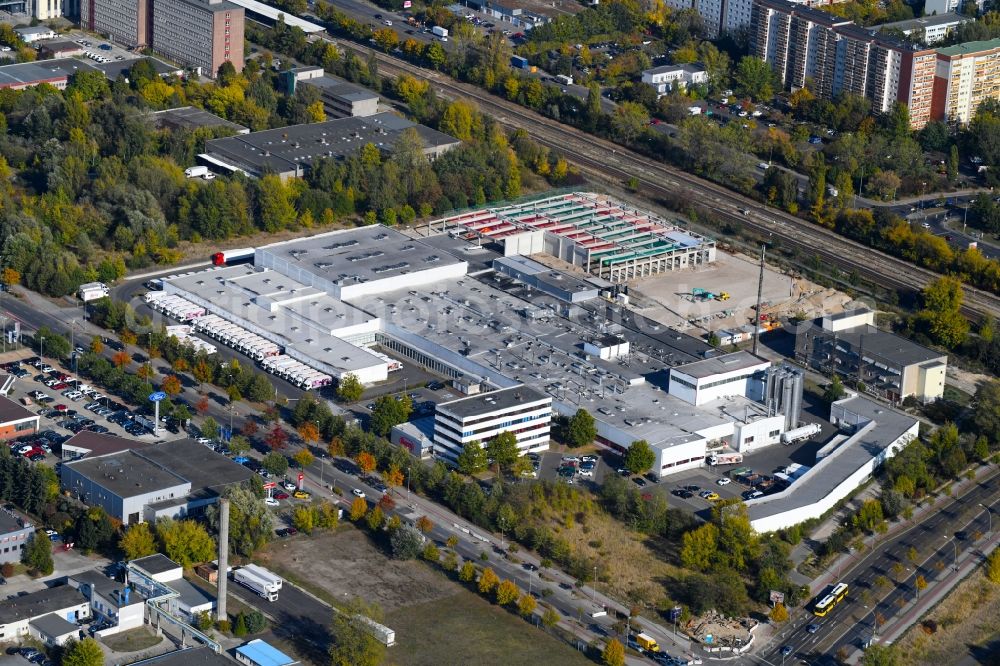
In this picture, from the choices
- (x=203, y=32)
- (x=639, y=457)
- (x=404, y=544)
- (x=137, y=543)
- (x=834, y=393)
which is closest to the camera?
(x=137, y=543)

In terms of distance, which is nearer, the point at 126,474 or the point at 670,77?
the point at 126,474

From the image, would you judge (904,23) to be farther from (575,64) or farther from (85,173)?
(85,173)

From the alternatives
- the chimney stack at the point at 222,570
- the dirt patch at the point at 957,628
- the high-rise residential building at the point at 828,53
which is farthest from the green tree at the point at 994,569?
the high-rise residential building at the point at 828,53

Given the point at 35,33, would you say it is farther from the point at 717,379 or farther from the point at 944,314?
the point at 944,314

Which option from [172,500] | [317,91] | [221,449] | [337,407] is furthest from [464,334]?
[317,91]

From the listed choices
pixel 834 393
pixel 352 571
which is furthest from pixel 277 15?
pixel 352 571

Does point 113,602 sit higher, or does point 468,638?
point 113,602
